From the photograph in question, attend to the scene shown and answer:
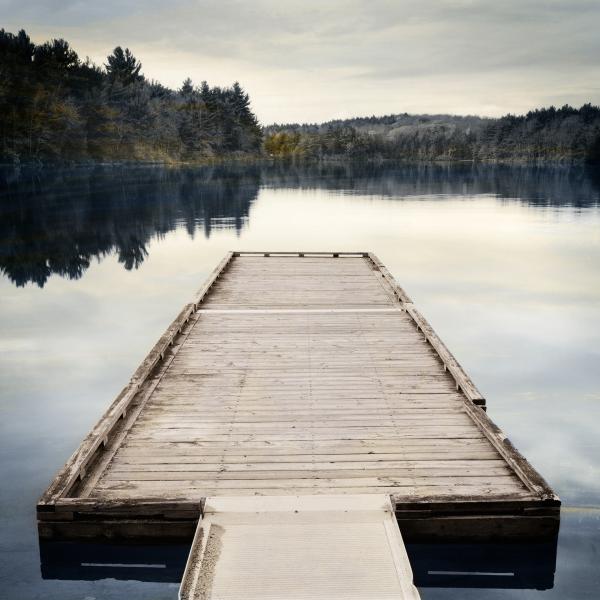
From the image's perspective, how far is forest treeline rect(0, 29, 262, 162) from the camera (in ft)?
253

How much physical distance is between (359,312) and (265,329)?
2.20 meters

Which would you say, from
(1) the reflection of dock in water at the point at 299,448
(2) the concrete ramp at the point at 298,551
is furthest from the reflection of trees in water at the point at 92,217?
(2) the concrete ramp at the point at 298,551

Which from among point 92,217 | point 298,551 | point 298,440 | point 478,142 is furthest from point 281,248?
point 478,142

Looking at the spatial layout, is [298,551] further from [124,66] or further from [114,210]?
[124,66]

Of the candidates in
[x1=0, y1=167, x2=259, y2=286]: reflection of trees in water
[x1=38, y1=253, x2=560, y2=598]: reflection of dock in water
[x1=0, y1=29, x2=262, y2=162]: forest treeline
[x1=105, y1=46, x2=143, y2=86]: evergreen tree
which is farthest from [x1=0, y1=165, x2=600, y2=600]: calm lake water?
[x1=105, y1=46, x2=143, y2=86]: evergreen tree

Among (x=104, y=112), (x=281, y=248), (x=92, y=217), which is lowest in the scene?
(x=281, y=248)

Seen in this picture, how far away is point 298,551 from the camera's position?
4949mm

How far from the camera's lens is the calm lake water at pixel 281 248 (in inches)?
230

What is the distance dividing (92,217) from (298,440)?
33.8 m

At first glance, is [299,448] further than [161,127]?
No

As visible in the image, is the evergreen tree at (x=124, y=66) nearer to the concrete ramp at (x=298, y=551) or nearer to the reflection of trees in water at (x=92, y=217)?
the reflection of trees in water at (x=92, y=217)

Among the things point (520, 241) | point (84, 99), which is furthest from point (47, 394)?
point (84, 99)

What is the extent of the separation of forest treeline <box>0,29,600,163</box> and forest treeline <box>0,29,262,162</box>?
0.53 ft

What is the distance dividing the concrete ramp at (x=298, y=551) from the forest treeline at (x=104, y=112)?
3102 inches
